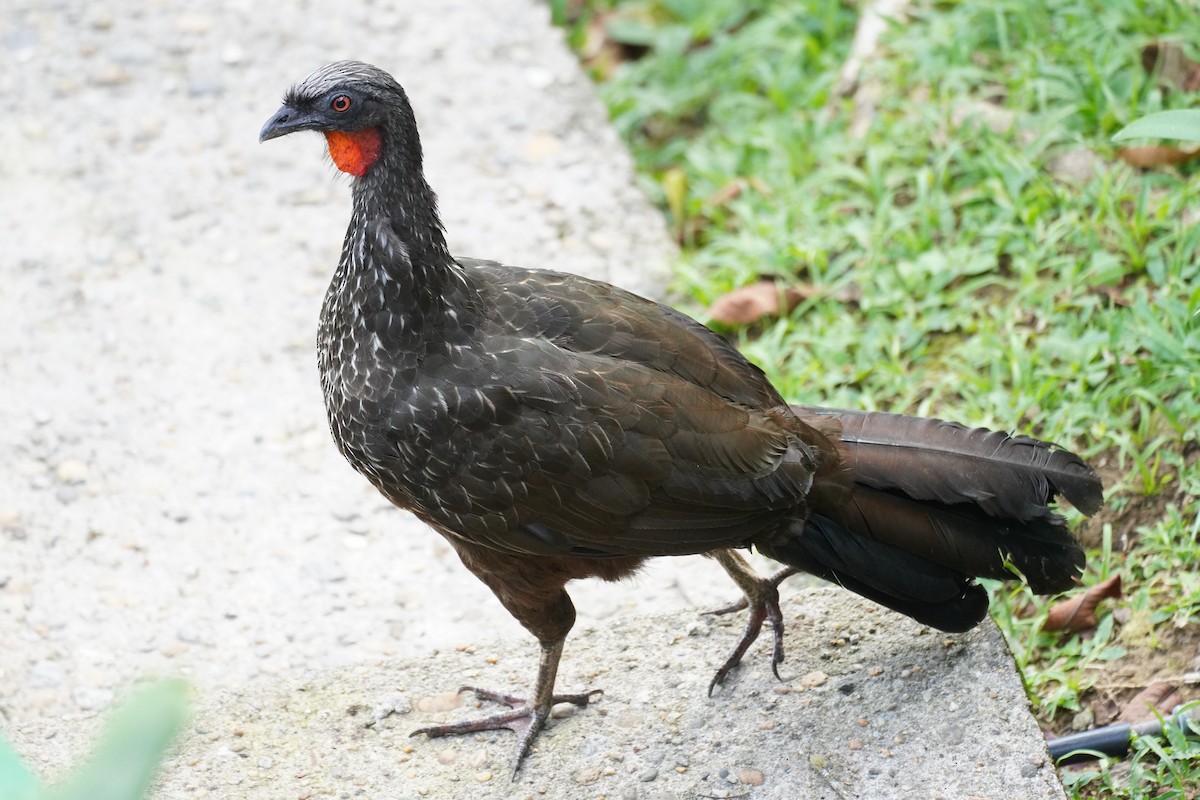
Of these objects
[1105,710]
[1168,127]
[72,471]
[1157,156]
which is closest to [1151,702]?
[1105,710]

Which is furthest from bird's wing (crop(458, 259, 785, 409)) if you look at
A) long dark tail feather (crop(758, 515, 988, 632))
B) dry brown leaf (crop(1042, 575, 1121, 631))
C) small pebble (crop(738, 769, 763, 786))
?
dry brown leaf (crop(1042, 575, 1121, 631))

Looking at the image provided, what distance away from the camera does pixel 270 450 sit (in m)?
4.96

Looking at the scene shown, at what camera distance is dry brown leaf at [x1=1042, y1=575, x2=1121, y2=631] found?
374 cm

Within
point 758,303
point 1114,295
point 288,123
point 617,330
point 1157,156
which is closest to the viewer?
point 288,123

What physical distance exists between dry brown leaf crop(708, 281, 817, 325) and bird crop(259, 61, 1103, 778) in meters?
1.77

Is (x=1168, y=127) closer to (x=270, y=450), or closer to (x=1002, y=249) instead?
(x=1002, y=249)

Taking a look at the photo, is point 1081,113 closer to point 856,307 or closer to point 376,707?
point 856,307

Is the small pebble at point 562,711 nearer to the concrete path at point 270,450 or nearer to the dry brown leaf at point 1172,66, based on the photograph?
the concrete path at point 270,450

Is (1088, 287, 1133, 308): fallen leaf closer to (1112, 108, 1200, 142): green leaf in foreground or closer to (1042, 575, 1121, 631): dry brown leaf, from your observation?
(1042, 575, 1121, 631): dry brown leaf

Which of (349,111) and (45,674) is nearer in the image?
(349,111)

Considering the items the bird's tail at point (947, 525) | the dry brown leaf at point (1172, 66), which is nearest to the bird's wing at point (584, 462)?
the bird's tail at point (947, 525)

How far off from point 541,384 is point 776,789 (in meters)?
1.22

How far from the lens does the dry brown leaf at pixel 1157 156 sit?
15.5ft

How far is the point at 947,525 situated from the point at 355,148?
1888mm
